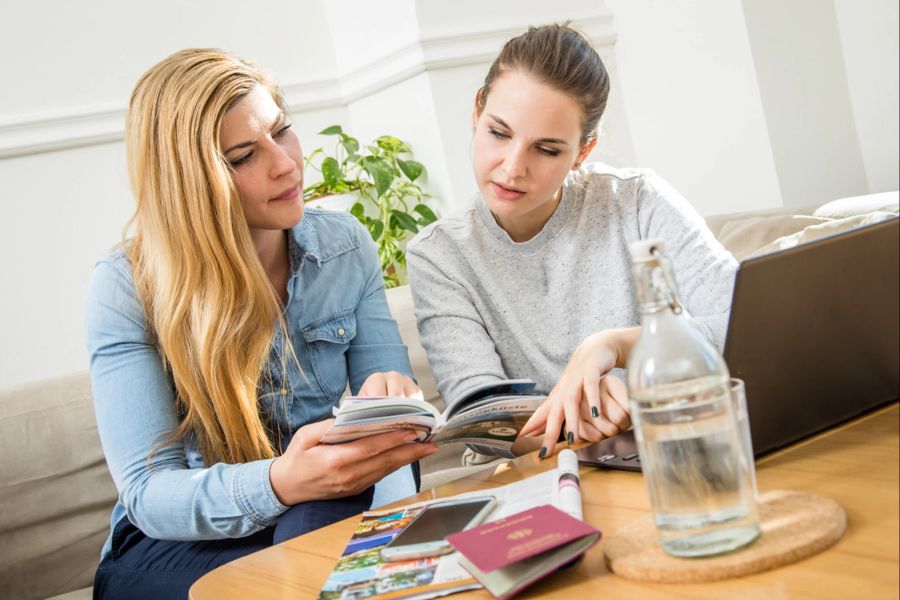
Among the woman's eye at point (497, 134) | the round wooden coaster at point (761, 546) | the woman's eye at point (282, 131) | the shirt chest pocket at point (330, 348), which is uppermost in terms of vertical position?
the woman's eye at point (282, 131)

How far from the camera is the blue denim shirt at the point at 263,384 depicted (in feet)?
4.26

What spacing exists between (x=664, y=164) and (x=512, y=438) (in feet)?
6.00

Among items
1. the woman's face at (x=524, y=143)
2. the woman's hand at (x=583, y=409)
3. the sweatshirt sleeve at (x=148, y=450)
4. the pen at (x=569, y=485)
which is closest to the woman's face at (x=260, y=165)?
the sweatshirt sleeve at (x=148, y=450)

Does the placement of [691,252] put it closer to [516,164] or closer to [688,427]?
[516,164]

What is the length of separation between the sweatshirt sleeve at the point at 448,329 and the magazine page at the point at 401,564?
530 millimetres

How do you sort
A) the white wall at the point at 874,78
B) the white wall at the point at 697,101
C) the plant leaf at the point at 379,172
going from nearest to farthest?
the white wall at the point at 874,78
the white wall at the point at 697,101
the plant leaf at the point at 379,172

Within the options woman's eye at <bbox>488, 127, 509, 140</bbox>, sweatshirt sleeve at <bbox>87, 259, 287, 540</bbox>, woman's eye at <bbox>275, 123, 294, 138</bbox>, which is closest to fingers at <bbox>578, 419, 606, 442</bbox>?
sweatshirt sleeve at <bbox>87, 259, 287, 540</bbox>

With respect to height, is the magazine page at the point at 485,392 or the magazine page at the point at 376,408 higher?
the magazine page at the point at 376,408

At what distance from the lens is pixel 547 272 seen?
1.75 meters

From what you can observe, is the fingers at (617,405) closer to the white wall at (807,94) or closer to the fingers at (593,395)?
the fingers at (593,395)

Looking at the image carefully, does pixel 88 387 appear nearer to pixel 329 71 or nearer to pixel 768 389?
pixel 768 389

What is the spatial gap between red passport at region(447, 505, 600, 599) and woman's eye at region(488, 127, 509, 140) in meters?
0.99

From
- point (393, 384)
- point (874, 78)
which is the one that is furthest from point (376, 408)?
point (874, 78)

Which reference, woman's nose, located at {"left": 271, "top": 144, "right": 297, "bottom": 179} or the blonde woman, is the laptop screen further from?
woman's nose, located at {"left": 271, "top": 144, "right": 297, "bottom": 179}
